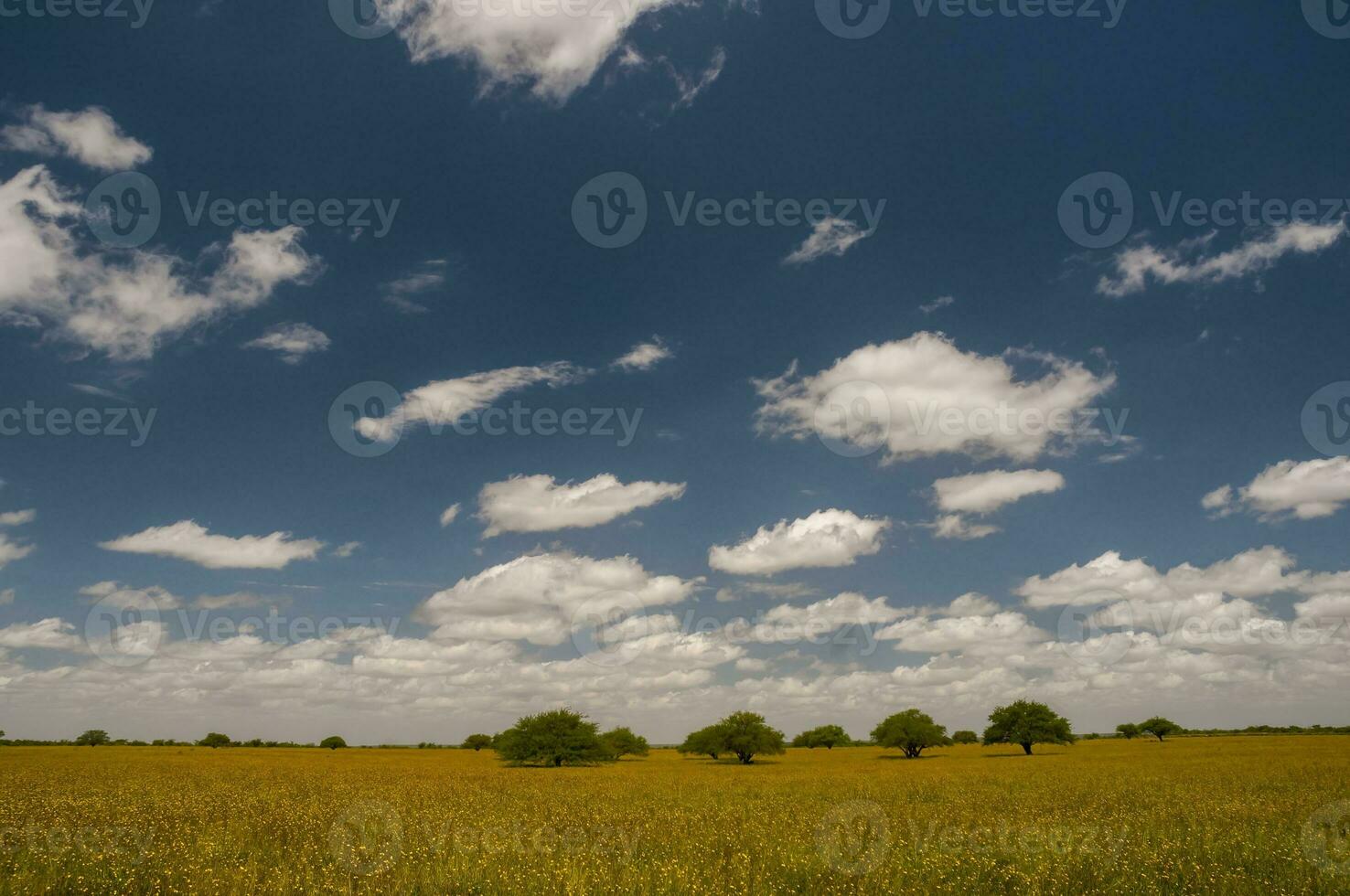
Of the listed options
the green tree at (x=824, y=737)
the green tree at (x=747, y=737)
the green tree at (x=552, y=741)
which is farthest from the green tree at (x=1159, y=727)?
the green tree at (x=552, y=741)

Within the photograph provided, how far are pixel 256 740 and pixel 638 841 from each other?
123085mm

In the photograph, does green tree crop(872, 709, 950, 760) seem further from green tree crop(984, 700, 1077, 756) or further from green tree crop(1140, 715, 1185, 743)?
green tree crop(1140, 715, 1185, 743)

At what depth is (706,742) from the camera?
73.6 m

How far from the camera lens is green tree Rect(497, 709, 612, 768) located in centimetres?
6122

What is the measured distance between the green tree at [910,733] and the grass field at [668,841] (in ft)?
174

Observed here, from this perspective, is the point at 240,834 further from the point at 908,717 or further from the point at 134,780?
the point at 908,717

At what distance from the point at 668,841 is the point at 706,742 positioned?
64.0m

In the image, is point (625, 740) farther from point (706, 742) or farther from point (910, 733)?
point (910, 733)

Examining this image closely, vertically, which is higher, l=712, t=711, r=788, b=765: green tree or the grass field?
the grass field

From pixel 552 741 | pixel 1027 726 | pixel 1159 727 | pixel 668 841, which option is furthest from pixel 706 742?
pixel 1159 727

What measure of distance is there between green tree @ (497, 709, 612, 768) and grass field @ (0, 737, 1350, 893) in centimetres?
3905

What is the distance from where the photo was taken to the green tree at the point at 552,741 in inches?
2410

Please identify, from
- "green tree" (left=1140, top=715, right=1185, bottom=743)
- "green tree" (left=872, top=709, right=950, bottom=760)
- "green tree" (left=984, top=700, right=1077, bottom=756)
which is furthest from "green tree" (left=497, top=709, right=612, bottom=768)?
"green tree" (left=1140, top=715, right=1185, bottom=743)

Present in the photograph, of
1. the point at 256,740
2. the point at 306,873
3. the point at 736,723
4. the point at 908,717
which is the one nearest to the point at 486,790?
the point at 306,873
